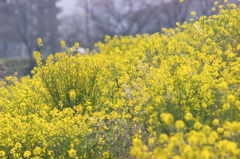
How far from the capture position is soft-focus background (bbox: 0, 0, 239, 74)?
28703 mm

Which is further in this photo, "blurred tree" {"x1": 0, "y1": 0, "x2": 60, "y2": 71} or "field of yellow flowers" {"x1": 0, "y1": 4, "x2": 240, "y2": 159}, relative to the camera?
"blurred tree" {"x1": 0, "y1": 0, "x2": 60, "y2": 71}

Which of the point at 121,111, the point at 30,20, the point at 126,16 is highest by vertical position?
the point at 30,20

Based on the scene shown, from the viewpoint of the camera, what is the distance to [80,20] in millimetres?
34562

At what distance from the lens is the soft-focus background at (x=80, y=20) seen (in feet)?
94.2

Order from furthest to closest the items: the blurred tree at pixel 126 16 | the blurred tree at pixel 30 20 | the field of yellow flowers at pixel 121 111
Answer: the blurred tree at pixel 30 20 → the blurred tree at pixel 126 16 → the field of yellow flowers at pixel 121 111

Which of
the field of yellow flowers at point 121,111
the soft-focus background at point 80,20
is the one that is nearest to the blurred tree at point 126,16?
the soft-focus background at point 80,20

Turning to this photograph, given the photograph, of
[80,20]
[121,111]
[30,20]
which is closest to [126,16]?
[80,20]

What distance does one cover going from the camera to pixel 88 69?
6309 millimetres

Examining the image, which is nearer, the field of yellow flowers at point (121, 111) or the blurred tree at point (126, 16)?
the field of yellow flowers at point (121, 111)

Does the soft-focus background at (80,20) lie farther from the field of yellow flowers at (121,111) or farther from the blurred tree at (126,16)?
the field of yellow flowers at (121,111)

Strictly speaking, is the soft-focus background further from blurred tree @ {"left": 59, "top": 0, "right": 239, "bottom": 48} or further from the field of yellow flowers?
the field of yellow flowers

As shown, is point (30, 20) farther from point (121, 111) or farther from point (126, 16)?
point (121, 111)

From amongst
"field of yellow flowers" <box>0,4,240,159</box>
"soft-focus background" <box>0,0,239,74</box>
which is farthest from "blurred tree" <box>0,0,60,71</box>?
"field of yellow flowers" <box>0,4,240,159</box>

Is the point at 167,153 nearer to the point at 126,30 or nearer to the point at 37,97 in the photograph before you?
the point at 37,97
